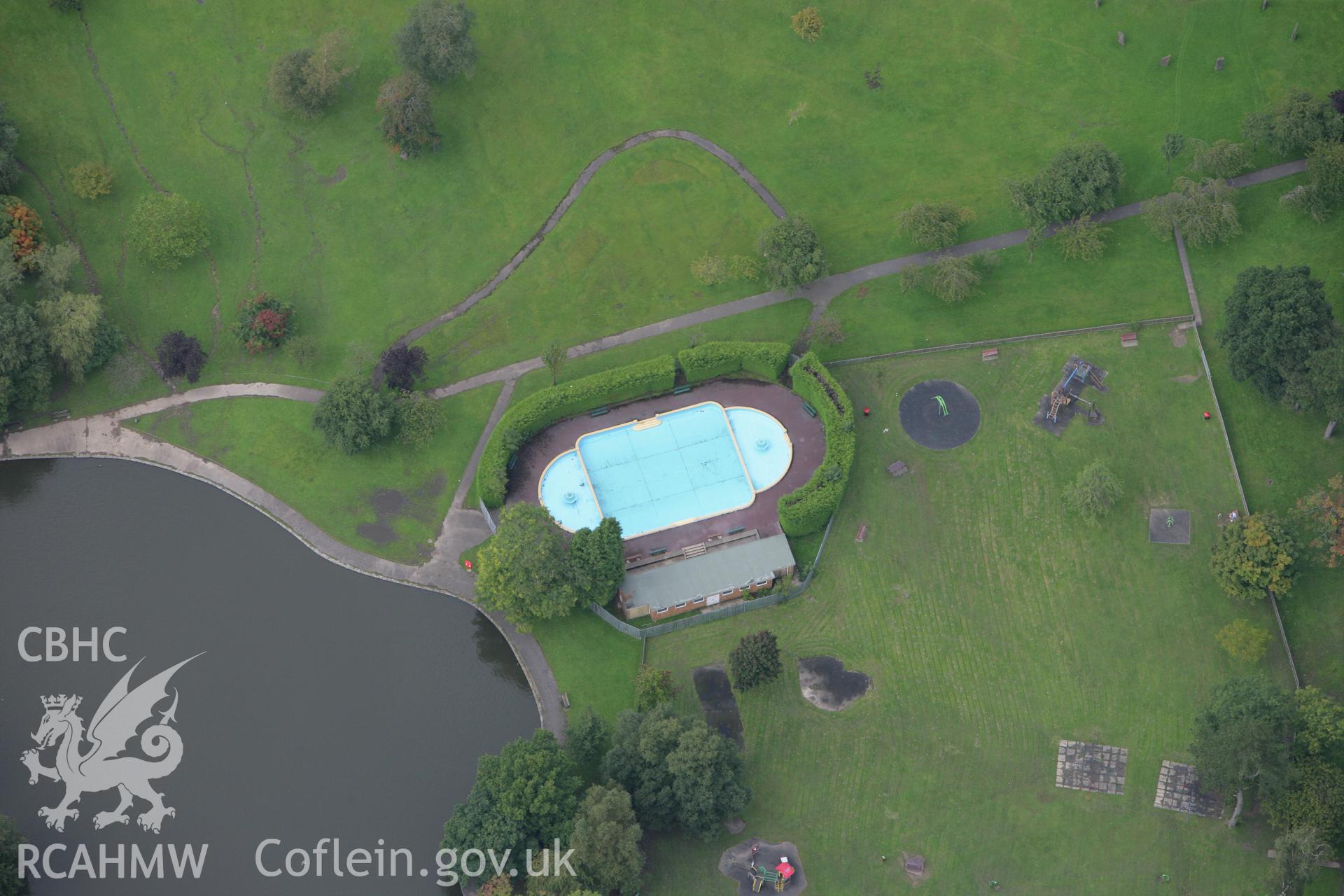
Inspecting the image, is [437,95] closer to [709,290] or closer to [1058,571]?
[709,290]

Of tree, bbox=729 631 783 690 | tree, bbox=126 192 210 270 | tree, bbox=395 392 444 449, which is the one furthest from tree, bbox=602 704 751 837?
tree, bbox=126 192 210 270

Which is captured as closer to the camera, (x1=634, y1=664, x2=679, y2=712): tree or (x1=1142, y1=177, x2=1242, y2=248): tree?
(x1=634, y1=664, x2=679, y2=712): tree

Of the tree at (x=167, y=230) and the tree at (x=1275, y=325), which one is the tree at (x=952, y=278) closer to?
the tree at (x=1275, y=325)

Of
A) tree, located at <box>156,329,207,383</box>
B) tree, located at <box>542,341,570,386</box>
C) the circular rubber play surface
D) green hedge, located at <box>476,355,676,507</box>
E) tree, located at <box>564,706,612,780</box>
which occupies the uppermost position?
tree, located at <box>156,329,207,383</box>

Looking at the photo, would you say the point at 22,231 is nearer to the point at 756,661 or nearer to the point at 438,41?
the point at 438,41

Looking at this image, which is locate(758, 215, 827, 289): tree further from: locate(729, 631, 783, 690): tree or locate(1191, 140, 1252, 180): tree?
locate(1191, 140, 1252, 180): tree

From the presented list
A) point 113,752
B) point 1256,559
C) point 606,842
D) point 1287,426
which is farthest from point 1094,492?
point 113,752

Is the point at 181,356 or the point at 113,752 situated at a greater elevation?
the point at 181,356
